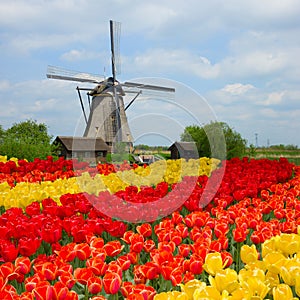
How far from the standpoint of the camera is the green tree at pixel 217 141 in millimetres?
15320

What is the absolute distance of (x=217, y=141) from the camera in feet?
55.3

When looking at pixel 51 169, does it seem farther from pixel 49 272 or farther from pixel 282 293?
pixel 282 293

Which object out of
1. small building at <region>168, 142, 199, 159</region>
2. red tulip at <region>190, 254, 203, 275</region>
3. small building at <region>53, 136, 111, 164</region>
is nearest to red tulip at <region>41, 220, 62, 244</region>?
red tulip at <region>190, 254, 203, 275</region>

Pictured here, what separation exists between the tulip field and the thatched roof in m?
21.1

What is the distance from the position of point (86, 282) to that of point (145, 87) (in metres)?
21.1

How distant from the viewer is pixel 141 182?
8414mm

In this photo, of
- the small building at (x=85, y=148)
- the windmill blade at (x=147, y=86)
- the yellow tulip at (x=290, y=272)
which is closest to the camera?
the yellow tulip at (x=290, y=272)

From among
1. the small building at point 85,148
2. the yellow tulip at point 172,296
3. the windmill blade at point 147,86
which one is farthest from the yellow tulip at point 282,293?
the small building at point 85,148

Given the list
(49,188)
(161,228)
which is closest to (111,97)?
(49,188)

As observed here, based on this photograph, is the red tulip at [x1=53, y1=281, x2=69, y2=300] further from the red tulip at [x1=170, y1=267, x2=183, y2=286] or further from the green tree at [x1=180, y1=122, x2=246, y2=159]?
the green tree at [x1=180, y1=122, x2=246, y2=159]

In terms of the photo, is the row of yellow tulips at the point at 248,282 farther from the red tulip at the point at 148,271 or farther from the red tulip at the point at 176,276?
the red tulip at the point at 148,271

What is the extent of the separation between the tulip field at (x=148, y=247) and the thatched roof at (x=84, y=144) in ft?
69.2

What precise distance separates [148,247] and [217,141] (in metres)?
13.8

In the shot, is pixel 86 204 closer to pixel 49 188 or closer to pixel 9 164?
pixel 49 188
